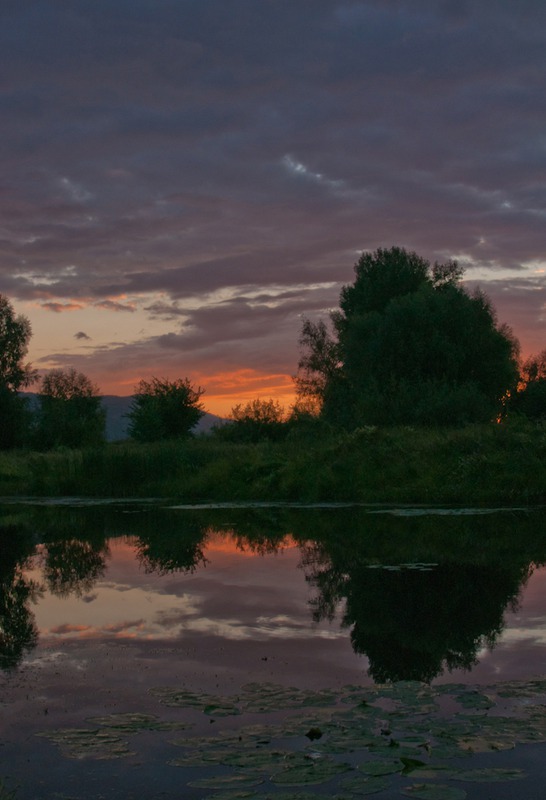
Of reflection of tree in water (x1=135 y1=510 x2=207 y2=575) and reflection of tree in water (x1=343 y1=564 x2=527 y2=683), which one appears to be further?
reflection of tree in water (x1=135 y1=510 x2=207 y2=575)

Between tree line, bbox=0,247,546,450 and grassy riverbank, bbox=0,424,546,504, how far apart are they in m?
15.2

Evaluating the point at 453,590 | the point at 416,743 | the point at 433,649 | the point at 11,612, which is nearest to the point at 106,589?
the point at 11,612

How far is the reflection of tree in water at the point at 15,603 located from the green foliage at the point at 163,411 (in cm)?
3778

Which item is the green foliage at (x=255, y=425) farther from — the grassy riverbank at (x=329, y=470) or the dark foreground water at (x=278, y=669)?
the dark foreground water at (x=278, y=669)

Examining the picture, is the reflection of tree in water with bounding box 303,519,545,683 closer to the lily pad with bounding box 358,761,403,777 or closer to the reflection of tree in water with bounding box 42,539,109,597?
the lily pad with bounding box 358,761,403,777

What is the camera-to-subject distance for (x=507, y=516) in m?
22.3

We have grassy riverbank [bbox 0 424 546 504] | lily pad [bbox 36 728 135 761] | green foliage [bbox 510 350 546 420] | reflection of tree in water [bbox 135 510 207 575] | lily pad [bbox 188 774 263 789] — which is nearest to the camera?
lily pad [bbox 188 774 263 789]

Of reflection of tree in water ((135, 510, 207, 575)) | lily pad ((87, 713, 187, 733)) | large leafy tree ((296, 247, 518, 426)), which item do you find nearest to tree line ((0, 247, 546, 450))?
large leafy tree ((296, 247, 518, 426))

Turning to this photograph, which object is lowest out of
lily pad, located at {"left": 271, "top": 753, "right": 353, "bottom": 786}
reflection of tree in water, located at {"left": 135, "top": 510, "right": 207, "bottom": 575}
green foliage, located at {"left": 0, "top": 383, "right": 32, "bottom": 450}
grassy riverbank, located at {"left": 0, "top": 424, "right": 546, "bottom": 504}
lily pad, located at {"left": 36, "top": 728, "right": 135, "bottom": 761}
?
reflection of tree in water, located at {"left": 135, "top": 510, "right": 207, "bottom": 575}

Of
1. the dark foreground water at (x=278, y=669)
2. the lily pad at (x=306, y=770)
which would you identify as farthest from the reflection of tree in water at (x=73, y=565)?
the lily pad at (x=306, y=770)

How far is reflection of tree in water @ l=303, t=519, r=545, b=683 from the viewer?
9.26 metres

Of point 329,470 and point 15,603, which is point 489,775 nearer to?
point 15,603

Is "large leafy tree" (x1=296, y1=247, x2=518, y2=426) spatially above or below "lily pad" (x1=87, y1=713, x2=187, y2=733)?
above

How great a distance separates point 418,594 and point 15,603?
5926 millimetres
